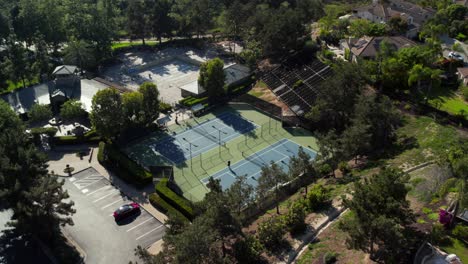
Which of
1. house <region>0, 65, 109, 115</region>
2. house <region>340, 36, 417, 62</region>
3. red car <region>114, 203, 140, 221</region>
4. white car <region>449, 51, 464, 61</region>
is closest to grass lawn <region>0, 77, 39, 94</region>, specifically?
house <region>0, 65, 109, 115</region>

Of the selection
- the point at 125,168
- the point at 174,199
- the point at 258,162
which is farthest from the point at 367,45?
the point at 125,168

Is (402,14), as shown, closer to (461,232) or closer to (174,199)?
(461,232)

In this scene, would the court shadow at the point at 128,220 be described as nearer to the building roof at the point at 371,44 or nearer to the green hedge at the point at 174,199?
the green hedge at the point at 174,199

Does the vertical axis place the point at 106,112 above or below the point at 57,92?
above

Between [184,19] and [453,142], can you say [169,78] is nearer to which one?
[184,19]

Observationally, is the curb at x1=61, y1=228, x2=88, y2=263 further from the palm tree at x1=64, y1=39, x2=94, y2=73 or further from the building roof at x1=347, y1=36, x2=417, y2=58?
the building roof at x1=347, y1=36, x2=417, y2=58

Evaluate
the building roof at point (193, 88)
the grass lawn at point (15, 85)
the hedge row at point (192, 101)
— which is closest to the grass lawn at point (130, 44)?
the grass lawn at point (15, 85)
